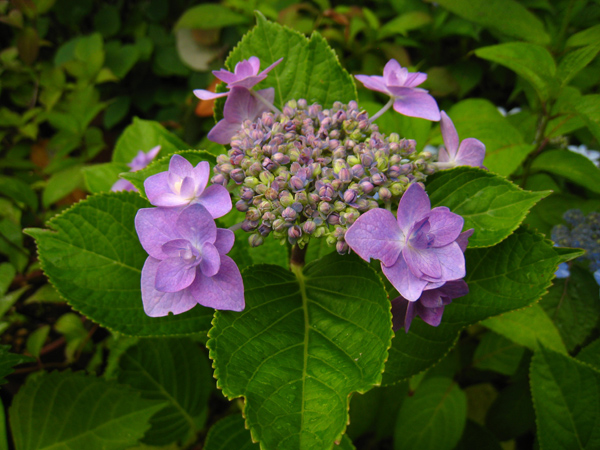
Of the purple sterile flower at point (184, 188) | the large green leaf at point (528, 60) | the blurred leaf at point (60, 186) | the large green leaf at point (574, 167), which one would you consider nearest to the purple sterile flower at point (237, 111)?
the purple sterile flower at point (184, 188)

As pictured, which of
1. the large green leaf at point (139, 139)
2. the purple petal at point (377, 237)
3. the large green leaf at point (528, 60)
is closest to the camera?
the purple petal at point (377, 237)

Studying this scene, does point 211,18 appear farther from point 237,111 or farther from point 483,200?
point 483,200

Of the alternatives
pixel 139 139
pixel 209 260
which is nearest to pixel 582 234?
pixel 209 260

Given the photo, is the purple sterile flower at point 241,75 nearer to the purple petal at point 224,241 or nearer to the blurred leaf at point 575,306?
the purple petal at point 224,241

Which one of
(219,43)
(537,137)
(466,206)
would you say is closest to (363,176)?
(466,206)

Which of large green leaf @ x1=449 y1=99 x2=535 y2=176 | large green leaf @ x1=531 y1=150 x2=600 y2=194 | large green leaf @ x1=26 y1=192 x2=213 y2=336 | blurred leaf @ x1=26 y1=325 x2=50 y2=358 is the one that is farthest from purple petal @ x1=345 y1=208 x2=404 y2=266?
blurred leaf @ x1=26 y1=325 x2=50 y2=358

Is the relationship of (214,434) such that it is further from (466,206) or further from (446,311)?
(466,206)

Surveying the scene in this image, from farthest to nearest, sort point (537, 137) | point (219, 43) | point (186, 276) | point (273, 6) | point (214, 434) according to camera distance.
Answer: point (219, 43) < point (273, 6) < point (537, 137) < point (214, 434) < point (186, 276)
